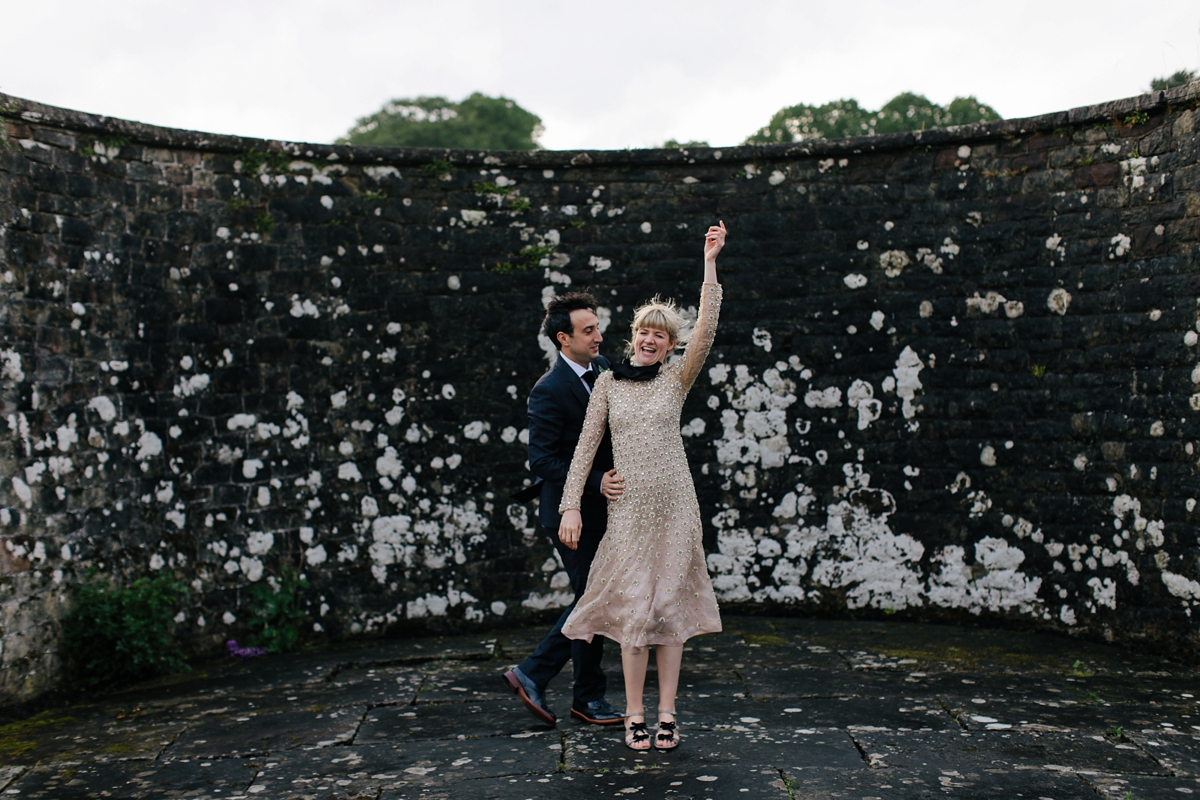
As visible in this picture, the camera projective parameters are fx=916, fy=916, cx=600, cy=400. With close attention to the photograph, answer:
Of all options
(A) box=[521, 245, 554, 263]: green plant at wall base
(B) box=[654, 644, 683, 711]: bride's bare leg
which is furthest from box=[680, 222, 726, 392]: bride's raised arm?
(A) box=[521, 245, 554, 263]: green plant at wall base

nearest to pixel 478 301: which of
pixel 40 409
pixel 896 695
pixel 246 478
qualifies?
pixel 246 478

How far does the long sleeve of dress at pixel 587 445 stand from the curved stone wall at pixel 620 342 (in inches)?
93.3

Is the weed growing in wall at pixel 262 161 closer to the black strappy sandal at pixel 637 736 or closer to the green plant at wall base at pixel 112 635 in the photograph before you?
the green plant at wall base at pixel 112 635

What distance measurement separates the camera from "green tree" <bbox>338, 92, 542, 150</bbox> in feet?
104

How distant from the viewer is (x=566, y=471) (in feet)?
12.8

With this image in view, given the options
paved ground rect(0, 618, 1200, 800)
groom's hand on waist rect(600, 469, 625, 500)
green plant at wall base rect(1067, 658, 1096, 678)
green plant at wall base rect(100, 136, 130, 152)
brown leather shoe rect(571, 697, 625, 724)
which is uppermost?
green plant at wall base rect(100, 136, 130, 152)

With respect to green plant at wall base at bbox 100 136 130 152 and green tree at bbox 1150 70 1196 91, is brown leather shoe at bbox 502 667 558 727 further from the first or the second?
green tree at bbox 1150 70 1196 91

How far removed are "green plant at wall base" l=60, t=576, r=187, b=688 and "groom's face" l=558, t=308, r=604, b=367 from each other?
295cm

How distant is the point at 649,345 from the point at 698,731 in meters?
1.65

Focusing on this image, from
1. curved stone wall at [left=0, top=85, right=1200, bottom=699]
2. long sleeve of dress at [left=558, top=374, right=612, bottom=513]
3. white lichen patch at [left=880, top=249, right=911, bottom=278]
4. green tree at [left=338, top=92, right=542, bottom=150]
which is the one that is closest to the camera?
long sleeve of dress at [left=558, top=374, right=612, bottom=513]

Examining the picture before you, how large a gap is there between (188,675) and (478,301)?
9.42 feet

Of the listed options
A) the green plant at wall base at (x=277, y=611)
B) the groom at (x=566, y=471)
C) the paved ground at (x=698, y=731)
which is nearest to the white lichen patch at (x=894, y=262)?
the paved ground at (x=698, y=731)

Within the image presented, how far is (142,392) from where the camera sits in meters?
5.47

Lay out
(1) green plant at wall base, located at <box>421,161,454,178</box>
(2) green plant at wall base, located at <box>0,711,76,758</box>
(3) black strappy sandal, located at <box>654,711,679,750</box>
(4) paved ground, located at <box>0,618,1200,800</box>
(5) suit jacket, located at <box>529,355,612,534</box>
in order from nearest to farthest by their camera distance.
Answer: (4) paved ground, located at <box>0,618,1200,800</box> < (3) black strappy sandal, located at <box>654,711,679,750</box> < (5) suit jacket, located at <box>529,355,612,534</box> < (2) green plant at wall base, located at <box>0,711,76,758</box> < (1) green plant at wall base, located at <box>421,161,454,178</box>
